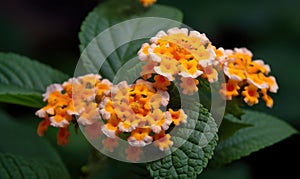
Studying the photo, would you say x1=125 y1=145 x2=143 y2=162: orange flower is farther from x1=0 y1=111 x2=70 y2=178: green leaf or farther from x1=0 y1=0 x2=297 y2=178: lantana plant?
x1=0 y1=111 x2=70 y2=178: green leaf

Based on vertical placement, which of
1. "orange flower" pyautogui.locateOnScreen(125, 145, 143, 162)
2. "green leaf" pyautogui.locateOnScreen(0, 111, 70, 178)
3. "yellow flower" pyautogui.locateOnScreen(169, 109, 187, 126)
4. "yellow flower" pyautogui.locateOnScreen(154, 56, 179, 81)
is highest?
"yellow flower" pyautogui.locateOnScreen(154, 56, 179, 81)

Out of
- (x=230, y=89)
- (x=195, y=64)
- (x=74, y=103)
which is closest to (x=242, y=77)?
(x=230, y=89)

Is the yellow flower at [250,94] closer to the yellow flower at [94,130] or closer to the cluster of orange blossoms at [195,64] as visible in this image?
the cluster of orange blossoms at [195,64]

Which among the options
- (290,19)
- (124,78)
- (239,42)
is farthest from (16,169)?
(290,19)

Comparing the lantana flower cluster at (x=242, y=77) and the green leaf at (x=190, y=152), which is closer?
the green leaf at (x=190, y=152)

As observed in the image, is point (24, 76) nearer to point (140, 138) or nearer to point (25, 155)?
point (25, 155)

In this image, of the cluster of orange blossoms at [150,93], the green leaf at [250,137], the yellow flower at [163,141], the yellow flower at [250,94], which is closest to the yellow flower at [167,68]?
the cluster of orange blossoms at [150,93]

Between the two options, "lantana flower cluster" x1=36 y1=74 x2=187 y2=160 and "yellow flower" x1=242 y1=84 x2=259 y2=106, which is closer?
"lantana flower cluster" x1=36 y1=74 x2=187 y2=160

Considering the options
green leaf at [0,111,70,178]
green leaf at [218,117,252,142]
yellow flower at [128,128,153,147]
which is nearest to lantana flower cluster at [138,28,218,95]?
yellow flower at [128,128,153,147]
